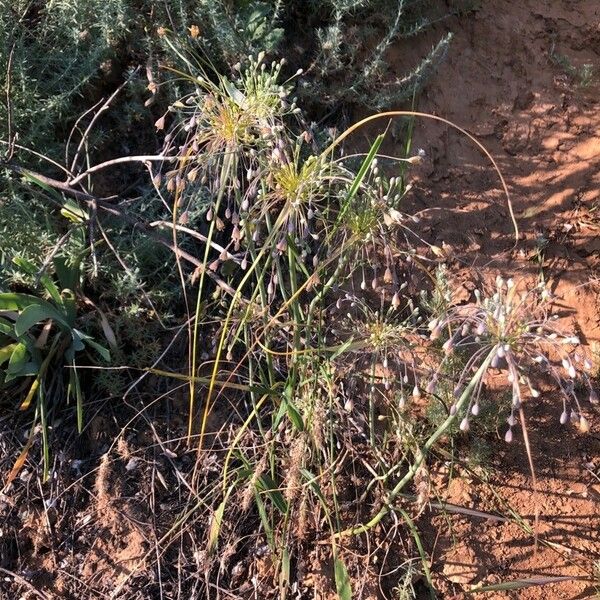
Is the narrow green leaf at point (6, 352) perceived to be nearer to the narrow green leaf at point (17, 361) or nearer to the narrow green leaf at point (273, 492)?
the narrow green leaf at point (17, 361)

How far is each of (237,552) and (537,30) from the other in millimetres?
2446

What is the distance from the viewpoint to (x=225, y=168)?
174 centimetres

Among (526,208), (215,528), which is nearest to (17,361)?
(215,528)

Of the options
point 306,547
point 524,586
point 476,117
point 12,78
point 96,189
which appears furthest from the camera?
point 476,117

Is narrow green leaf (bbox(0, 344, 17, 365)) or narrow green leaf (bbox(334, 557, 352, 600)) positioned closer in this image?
narrow green leaf (bbox(334, 557, 352, 600))

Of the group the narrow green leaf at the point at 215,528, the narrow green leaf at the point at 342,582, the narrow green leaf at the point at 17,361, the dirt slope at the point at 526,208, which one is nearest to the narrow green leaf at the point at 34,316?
the narrow green leaf at the point at 17,361

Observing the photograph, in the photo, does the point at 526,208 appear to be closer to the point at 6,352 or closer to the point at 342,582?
the point at 342,582

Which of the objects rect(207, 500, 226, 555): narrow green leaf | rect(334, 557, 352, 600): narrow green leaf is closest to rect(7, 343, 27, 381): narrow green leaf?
rect(207, 500, 226, 555): narrow green leaf

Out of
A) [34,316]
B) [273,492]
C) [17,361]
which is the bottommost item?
[273,492]

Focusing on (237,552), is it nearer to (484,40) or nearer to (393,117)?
(393,117)

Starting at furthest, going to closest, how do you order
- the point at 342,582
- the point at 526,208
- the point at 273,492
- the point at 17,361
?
the point at 526,208
the point at 17,361
the point at 273,492
the point at 342,582

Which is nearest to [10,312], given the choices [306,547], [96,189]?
[96,189]

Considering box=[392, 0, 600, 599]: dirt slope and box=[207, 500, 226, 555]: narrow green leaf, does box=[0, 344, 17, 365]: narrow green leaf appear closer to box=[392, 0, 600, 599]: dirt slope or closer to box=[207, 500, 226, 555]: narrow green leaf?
box=[207, 500, 226, 555]: narrow green leaf

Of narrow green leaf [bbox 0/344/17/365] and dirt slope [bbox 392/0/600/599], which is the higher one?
narrow green leaf [bbox 0/344/17/365]
